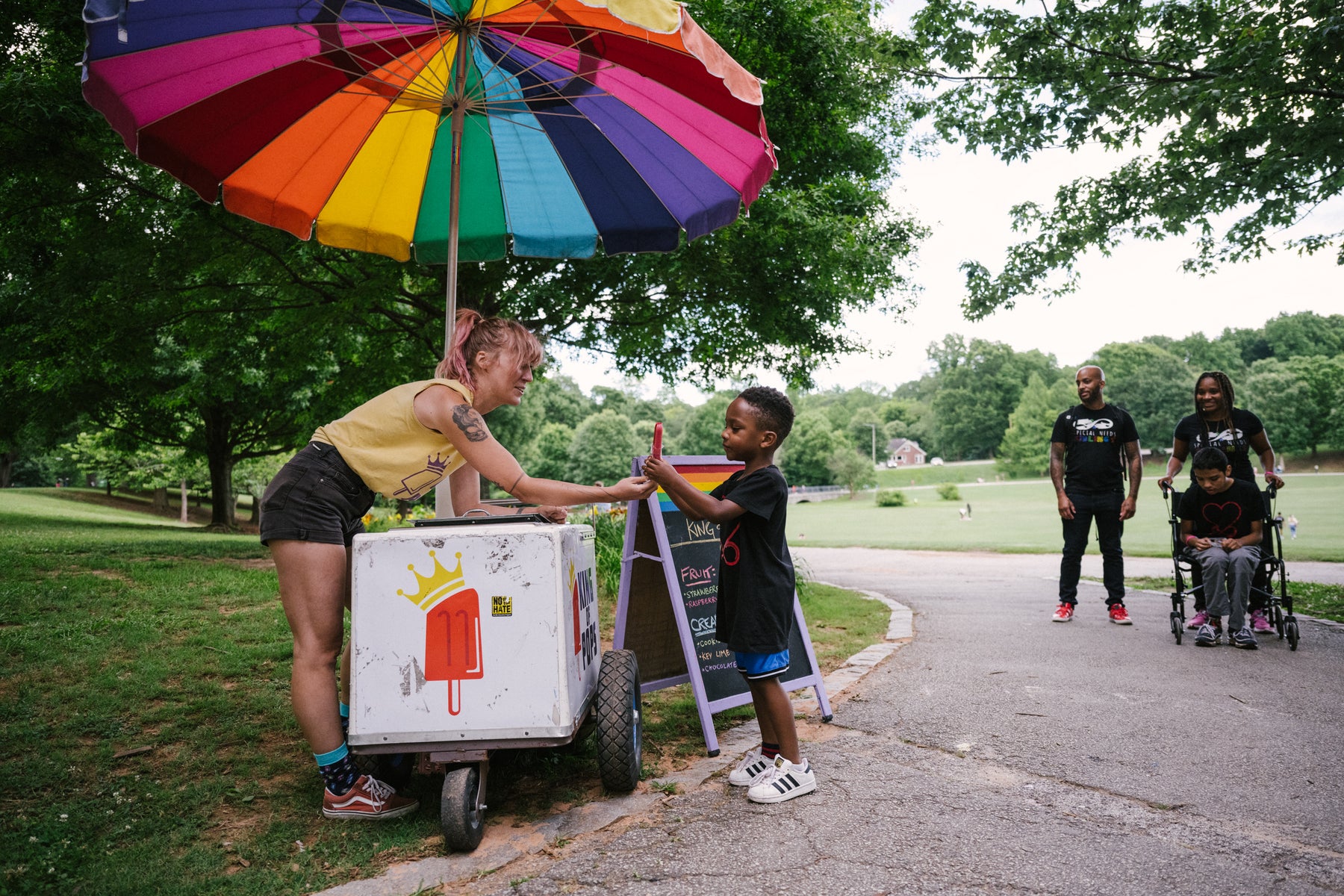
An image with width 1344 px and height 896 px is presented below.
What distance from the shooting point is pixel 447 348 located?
330cm

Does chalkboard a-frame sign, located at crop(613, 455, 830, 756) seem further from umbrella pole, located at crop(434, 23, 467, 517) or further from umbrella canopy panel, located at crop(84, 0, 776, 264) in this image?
umbrella canopy panel, located at crop(84, 0, 776, 264)

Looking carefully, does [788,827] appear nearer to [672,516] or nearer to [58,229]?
[672,516]

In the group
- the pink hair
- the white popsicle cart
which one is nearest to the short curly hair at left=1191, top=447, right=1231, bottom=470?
the pink hair

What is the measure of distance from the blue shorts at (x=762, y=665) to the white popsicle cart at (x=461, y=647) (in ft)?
2.63

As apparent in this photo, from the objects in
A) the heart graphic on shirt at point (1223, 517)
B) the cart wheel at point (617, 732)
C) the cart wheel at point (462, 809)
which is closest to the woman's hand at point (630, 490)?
the cart wheel at point (617, 732)

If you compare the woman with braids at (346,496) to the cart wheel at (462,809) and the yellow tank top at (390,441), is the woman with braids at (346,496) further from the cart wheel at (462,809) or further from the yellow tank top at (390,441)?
the cart wheel at (462,809)

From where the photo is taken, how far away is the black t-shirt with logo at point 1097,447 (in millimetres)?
7164

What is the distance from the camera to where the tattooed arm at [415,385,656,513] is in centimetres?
292

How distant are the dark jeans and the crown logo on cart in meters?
5.93

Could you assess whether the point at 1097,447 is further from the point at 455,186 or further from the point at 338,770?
the point at 338,770

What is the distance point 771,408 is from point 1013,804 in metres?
1.78

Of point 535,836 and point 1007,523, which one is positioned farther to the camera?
point 1007,523

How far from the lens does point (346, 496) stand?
3.04 metres

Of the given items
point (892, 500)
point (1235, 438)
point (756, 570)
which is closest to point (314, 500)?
point (756, 570)
